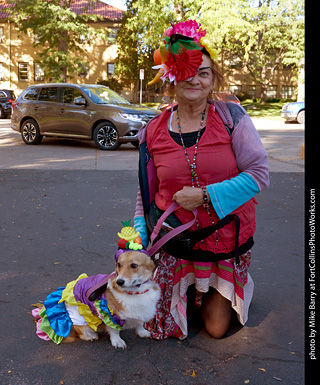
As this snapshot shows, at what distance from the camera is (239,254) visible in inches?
123

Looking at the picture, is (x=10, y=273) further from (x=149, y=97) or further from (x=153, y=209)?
(x=149, y=97)

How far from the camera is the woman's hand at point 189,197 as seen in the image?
115 inches

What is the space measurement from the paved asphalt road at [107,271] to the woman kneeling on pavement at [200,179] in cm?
27

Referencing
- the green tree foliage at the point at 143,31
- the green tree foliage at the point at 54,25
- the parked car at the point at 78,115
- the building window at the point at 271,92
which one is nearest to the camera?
the parked car at the point at 78,115

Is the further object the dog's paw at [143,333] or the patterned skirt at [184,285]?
the dog's paw at [143,333]

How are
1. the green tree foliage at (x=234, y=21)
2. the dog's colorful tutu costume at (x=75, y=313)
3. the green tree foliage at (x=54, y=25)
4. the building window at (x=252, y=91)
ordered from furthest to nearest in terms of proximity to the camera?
1. the building window at (x=252, y=91)
2. the green tree foliage at (x=54, y=25)
3. the green tree foliage at (x=234, y=21)
4. the dog's colorful tutu costume at (x=75, y=313)

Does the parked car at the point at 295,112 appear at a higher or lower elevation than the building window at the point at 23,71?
lower

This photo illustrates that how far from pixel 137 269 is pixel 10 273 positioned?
1.95 m

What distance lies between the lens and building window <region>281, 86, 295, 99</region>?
5188cm

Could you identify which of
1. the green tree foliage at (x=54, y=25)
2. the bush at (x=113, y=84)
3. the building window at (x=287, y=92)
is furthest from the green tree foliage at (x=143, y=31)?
the building window at (x=287, y=92)

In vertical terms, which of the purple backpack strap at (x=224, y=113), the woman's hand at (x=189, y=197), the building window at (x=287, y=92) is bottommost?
the woman's hand at (x=189, y=197)

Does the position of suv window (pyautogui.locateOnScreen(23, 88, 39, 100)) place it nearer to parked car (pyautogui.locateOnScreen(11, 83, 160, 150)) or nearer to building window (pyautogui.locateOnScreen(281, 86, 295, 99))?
parked car (pyautogui.locateOnScreen(11, 83, 160, 150))

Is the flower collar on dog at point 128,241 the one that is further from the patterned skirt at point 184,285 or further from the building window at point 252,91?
the building window at point 252,91

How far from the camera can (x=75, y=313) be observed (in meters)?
3.16
